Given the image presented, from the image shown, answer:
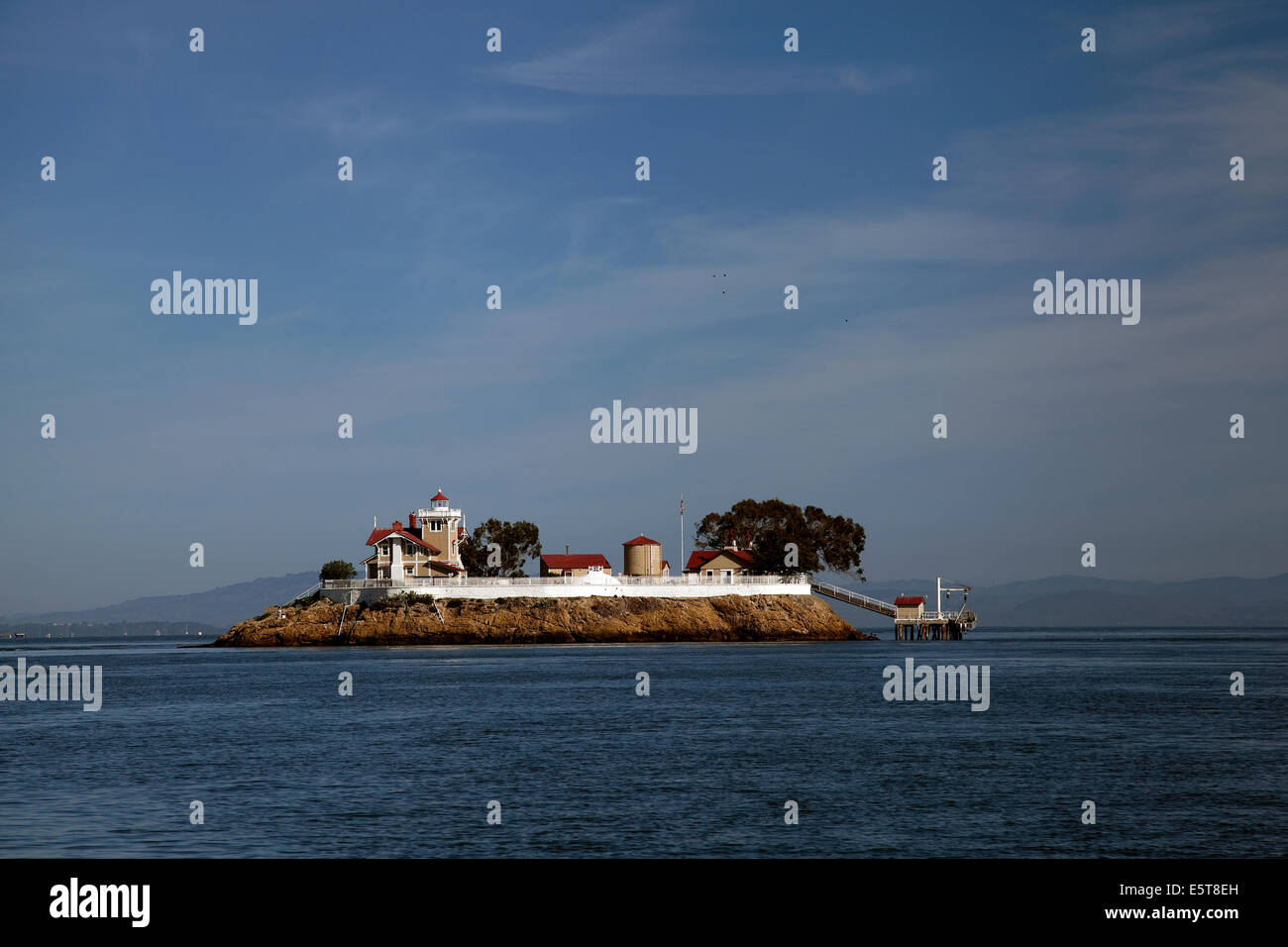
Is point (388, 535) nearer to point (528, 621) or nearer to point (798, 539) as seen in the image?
point (528, 621)

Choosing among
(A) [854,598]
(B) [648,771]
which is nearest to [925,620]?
(A) [854,598]

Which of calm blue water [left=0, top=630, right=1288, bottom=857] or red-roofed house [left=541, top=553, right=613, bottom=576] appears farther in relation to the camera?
red-roofed house [left=541, top=553, right=613, bottom=576]

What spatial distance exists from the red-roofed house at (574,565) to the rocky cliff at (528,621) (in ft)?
35.4

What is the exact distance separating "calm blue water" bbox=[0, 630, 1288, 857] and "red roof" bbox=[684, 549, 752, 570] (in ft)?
257

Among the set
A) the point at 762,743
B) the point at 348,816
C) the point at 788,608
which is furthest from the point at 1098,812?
the point at 788,608

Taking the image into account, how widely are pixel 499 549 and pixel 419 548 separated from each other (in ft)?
46.1

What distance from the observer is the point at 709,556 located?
15075 cm

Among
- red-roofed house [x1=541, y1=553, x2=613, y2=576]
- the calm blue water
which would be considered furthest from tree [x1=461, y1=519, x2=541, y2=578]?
the calm blue water

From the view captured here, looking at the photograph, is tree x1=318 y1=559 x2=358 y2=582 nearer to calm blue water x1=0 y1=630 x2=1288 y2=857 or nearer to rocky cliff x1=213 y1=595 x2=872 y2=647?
rocky cliff x1=213 y1=595 x2=872 y2=647

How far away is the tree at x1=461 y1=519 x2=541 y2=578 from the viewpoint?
14438cm

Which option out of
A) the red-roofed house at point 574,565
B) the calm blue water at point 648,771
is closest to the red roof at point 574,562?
the red-roofed house at point 574,565

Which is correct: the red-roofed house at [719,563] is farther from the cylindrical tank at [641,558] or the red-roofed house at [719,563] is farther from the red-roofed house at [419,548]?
the red-roofed house at [419,548]

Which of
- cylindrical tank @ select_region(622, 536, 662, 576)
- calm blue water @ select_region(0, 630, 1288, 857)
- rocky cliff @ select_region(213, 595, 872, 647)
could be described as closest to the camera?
calm blue water @ select_region(0, 630, 1288, 857)
